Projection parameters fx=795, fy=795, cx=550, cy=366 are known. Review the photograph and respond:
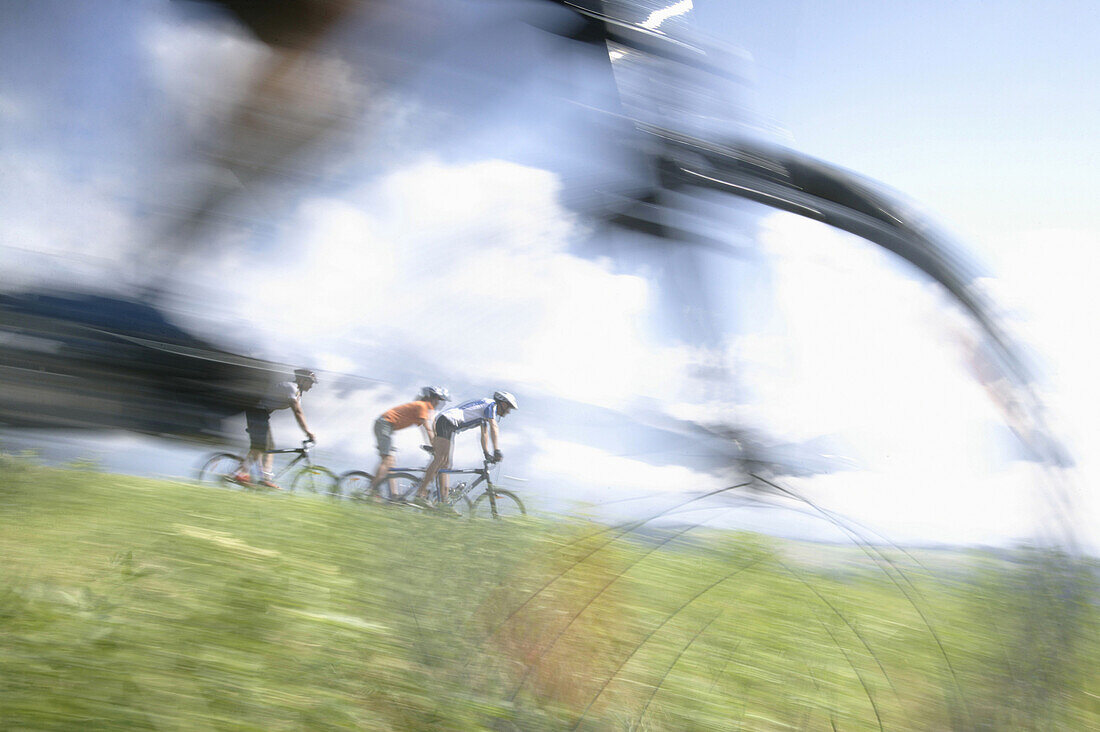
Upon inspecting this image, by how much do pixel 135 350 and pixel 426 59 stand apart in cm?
53

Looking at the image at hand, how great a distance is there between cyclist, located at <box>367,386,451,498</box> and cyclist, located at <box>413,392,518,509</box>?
0.7 inches

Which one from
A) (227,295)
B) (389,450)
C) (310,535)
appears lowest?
(310,535)

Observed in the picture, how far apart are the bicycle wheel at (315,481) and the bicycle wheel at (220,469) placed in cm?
8

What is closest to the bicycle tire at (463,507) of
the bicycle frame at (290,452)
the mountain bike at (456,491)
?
the mountain bike at (456,491)

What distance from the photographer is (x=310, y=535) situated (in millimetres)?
1333

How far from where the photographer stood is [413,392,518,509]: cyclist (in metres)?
1.02

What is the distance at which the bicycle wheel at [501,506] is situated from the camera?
1.20m

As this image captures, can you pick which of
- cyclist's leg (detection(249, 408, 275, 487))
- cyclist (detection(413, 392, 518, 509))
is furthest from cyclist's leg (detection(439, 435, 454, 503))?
cyclist's leg (detection(249, 408, 275, 487))

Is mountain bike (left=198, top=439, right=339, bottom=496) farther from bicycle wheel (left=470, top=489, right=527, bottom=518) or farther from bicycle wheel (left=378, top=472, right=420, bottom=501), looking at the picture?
bicycle wheel (left=470, top=489, right=527, bottom=518)

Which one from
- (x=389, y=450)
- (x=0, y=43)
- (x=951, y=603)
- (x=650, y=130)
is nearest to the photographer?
(x=0, y=43)

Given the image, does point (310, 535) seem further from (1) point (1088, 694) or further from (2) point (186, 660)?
(1) point (1088, 694)

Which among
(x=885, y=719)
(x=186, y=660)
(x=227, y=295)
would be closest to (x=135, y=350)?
(x=227, y=295)

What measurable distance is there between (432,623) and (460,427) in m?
0.43

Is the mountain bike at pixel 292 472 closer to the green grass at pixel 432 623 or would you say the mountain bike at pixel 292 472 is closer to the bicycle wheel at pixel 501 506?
the green grass at pixel 432 623
